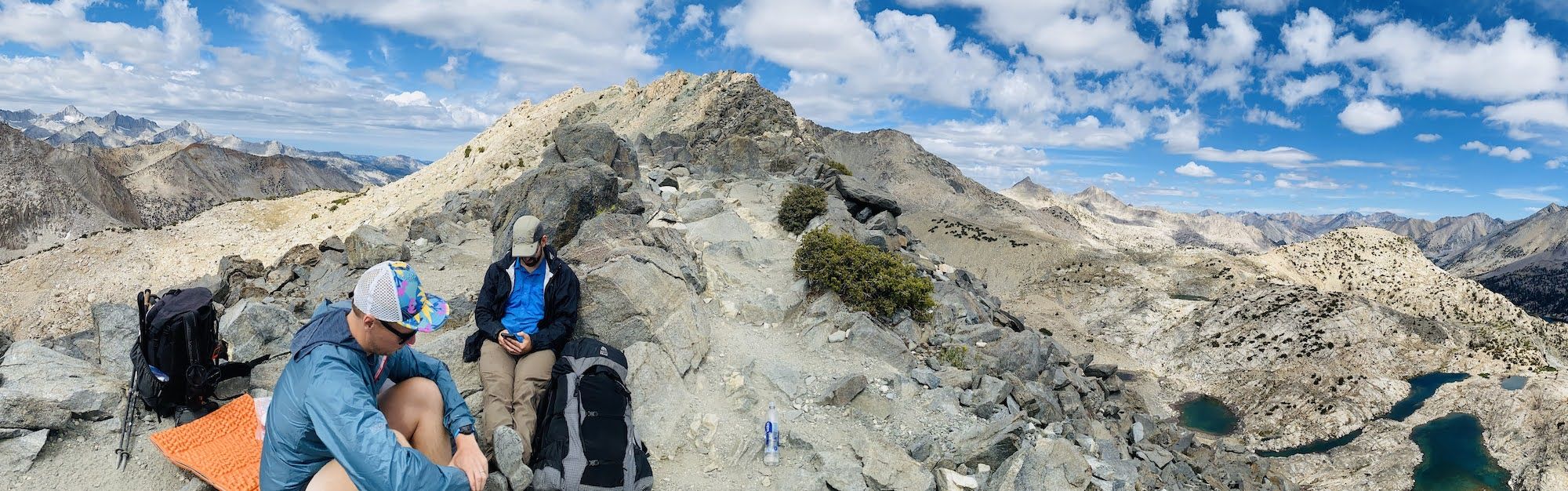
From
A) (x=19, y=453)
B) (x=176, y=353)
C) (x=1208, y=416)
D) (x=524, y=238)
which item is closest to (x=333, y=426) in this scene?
(x=176, y=353)

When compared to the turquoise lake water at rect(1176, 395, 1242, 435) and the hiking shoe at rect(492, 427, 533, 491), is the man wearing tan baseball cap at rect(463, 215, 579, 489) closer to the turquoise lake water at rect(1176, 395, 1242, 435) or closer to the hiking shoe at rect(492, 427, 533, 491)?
the hiking shoe at rect(492, 427, 533, 491)

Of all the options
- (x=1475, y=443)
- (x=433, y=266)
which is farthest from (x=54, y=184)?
(x=1475, y=443)

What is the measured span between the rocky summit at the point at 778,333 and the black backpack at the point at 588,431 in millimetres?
735

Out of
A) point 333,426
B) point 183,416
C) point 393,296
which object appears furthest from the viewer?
point 183,416

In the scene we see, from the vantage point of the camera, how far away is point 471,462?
15.4ft

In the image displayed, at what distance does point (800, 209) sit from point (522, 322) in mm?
14236

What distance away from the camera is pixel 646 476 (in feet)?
Result: 21.2

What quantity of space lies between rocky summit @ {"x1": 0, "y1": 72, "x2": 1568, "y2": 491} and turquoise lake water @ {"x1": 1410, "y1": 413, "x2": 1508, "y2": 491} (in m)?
0.58

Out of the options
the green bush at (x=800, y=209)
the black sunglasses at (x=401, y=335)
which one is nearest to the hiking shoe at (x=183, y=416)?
the black sunglasses at (x=401, y=335)

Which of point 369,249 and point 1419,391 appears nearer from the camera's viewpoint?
point 369,249

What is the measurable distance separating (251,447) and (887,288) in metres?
11.0

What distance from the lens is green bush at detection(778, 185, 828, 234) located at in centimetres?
2120

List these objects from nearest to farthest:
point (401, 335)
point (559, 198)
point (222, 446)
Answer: point (401, 335) < point (222, 446) < point (559, 198)

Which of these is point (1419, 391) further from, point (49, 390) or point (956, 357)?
point (49, 390)
